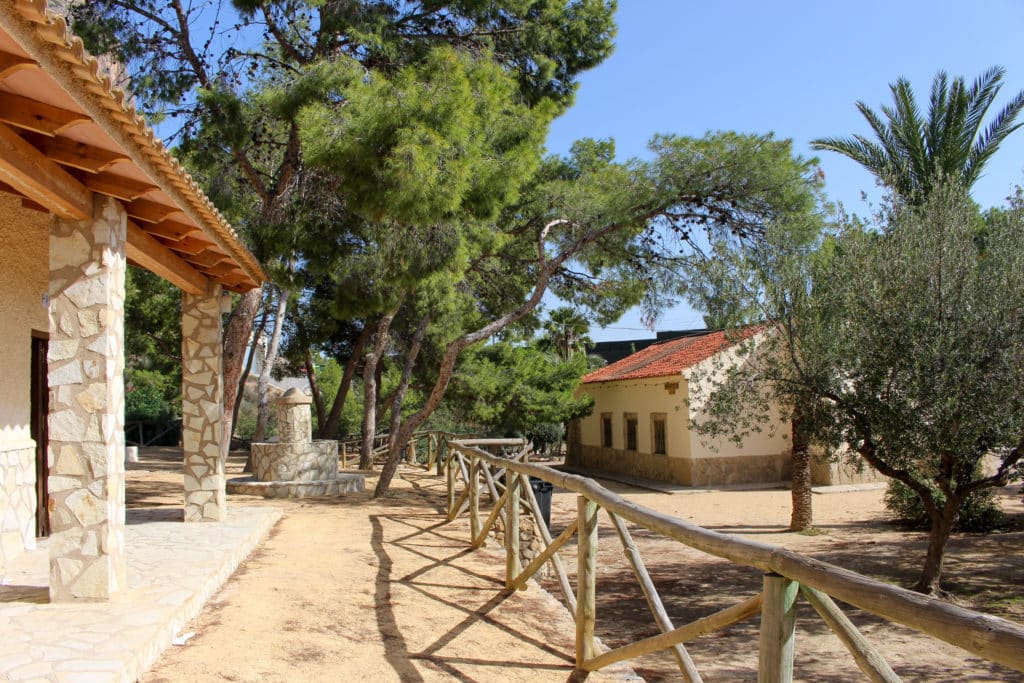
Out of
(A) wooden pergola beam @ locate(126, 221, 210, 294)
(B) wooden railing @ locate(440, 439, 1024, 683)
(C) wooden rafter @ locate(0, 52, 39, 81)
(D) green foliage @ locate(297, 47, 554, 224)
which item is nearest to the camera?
(B) wooden railing @ locate(440, 439, 1024, 683)

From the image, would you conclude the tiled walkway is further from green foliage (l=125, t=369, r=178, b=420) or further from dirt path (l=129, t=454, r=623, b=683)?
green foliage (l=125, t=369, r=178, b=420)

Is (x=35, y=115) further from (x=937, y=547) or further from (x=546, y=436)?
(x=546, y=436)

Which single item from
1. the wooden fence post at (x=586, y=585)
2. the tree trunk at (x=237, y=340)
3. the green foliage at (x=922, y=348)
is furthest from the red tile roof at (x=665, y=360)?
the wooden fence post at (x=586, y=585)

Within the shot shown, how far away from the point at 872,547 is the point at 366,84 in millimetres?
9372

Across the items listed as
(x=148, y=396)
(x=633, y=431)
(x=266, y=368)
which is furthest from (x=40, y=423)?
(x=148, y=396)

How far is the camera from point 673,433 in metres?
19.5

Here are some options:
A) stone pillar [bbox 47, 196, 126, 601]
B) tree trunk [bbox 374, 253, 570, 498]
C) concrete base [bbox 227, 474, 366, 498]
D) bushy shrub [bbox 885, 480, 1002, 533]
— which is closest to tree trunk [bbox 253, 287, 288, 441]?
concrete base [bbox 227, 474, 366, 498]

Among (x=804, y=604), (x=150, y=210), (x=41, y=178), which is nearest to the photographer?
(x=41, y=178)

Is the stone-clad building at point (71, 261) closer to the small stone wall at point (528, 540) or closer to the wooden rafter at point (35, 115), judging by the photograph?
the wooden rafter at point (35, 115)

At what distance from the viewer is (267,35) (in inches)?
484

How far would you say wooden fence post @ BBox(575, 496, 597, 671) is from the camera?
4434 millimetres

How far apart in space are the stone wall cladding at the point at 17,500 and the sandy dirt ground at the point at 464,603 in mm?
1654

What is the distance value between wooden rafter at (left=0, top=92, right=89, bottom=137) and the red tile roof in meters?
14.2

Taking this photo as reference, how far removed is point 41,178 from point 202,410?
14.3 feet
